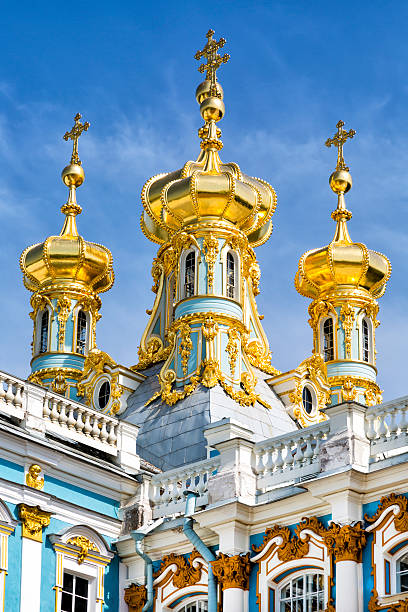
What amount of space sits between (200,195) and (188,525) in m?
9.87

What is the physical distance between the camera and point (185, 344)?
26.6 meters

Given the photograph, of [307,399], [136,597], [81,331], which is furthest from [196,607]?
[81,331]

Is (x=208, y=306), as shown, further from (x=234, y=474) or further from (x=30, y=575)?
(x=30, y=575)

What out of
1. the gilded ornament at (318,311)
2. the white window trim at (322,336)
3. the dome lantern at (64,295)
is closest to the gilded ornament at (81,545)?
the dome lantern at (64,295)

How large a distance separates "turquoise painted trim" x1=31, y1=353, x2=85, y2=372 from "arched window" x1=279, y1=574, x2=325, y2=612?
13337 mm

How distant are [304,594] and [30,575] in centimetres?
370

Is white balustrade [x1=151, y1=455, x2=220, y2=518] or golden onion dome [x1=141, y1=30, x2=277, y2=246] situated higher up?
golden onion dome [x1=141, y1=30, x2=277, y2=246]

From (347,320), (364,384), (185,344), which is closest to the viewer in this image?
(185,344)

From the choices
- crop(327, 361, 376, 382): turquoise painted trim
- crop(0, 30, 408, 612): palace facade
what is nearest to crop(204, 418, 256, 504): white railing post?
crop(0, 30, 408, 612): palace facade

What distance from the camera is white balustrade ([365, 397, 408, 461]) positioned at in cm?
1817

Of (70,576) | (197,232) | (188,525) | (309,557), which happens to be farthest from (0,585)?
(197,232)

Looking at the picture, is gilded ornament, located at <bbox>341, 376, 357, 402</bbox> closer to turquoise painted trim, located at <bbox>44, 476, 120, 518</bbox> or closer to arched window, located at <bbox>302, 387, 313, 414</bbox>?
arched window, located at <bbox>302, 387, 313, 414</bbox>

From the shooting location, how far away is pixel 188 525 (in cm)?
1961

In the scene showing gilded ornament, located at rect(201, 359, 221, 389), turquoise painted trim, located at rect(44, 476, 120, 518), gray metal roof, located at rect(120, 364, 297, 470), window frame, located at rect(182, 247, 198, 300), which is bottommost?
turquoise painted trim, located at rect(44, 476, 120, 518)
